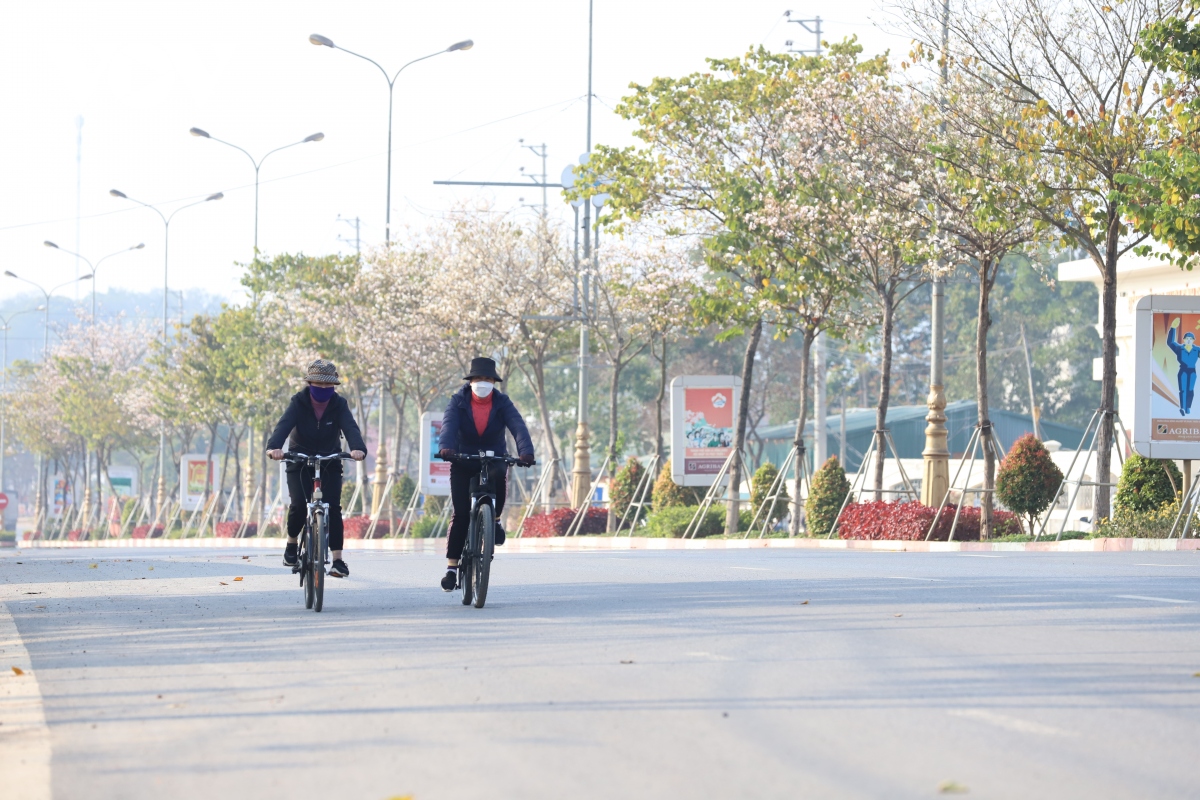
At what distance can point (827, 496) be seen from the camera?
30.3 m

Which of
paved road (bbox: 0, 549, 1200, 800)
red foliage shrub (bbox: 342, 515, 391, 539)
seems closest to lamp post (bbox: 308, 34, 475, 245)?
red foliage shrub (bbox: 342, 515, 391, 539)

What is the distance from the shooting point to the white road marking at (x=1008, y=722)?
6621 millimetres

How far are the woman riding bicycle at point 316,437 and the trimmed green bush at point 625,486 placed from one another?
25541 millimetres

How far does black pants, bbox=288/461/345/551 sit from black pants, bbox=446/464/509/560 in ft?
2.72

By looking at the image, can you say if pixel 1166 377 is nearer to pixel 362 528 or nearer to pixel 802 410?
pixel 802 410

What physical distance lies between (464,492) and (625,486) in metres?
26.2

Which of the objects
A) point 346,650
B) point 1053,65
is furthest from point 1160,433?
point 346,650

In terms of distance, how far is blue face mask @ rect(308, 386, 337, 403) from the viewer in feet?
42.1

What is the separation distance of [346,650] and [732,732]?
12.0 feet

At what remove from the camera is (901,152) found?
25734mm

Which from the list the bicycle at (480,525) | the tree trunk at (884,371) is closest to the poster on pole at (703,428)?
the tree trunk at (884,371)

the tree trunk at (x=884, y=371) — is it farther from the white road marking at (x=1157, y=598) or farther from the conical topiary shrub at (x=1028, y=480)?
the white road marking at (x=1157, y=598)

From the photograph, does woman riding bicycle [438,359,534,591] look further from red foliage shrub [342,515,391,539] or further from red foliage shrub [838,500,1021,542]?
red foliage shrub [342,515,391,539]

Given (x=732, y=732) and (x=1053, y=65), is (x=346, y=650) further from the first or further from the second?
(x=1053, y=65)
